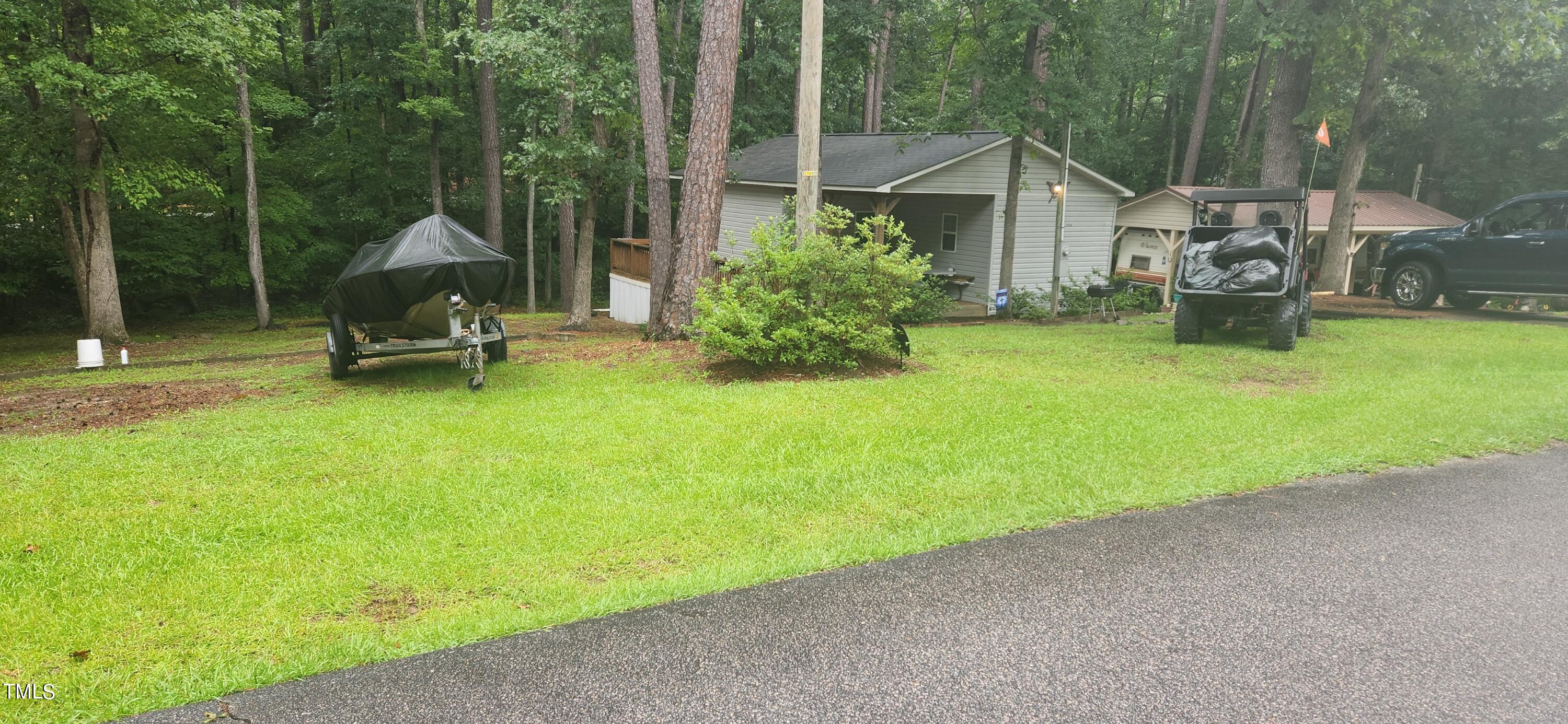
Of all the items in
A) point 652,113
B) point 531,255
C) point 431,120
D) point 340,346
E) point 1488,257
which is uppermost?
point 431,120

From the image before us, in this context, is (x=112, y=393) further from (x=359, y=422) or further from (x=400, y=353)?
(x=359, y=422)

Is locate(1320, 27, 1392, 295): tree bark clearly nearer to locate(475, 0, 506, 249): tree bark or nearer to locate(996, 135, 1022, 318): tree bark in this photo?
locate(996, 135, 1022, 318): tree bark

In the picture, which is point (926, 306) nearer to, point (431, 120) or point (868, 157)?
point (868, 157)

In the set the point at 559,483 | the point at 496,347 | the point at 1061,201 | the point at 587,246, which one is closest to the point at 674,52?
the point at 587,246

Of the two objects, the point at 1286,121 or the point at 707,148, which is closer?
the point at 707,148

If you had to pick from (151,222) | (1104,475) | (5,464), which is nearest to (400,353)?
(5,464)

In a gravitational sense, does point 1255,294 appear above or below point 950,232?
below

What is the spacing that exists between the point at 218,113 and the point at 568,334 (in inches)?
356

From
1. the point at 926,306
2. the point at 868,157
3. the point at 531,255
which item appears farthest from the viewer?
the point at 531,255

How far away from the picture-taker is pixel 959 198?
20922mm

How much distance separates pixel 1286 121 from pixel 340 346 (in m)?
15.4

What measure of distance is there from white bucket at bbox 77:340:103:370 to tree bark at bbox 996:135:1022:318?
54.3ft

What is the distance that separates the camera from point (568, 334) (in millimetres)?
16750

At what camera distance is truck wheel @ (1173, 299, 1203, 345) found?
11.7m
